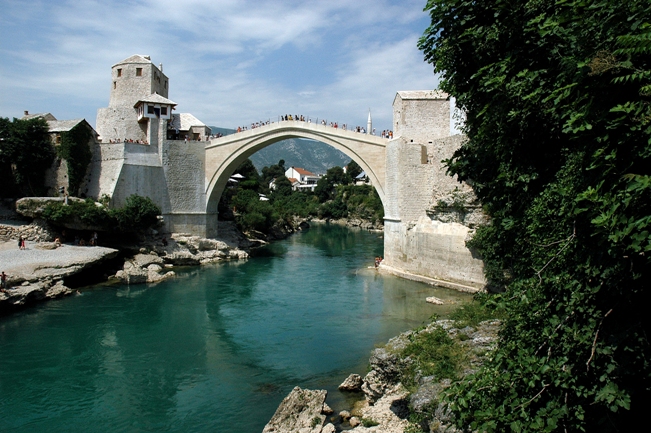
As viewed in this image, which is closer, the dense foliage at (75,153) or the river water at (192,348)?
the river water at (192,348)

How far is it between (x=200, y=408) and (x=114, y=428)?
1.19m

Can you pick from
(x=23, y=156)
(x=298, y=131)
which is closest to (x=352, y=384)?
(x=298, y=131)

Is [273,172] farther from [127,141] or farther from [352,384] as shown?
[352,384]

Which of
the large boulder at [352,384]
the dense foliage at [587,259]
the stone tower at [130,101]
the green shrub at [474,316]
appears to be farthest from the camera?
the stone tower at [130,101]

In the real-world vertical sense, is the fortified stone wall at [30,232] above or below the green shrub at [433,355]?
above

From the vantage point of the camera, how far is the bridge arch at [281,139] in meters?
19.3

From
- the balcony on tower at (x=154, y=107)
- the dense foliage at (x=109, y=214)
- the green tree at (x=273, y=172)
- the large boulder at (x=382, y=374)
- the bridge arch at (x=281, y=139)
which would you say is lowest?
the large boulder at (x=382, y=374)

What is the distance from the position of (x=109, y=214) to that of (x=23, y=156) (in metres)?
4.29

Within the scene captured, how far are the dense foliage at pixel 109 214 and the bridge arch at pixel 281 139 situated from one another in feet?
10.4

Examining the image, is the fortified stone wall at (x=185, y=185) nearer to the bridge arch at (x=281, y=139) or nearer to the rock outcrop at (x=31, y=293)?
the bridge arch at (x=281, y=139)

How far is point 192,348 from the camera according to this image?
9.98 meters

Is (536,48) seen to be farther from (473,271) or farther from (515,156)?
(473,271)

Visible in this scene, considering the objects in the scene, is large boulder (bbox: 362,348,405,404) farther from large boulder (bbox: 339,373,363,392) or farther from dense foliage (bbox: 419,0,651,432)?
dense foliage (bbox: 419,0,651,432)

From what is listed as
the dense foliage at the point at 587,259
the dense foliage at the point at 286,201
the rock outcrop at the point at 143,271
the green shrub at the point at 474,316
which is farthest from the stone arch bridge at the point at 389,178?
the dense foliage at the point at 587,259
